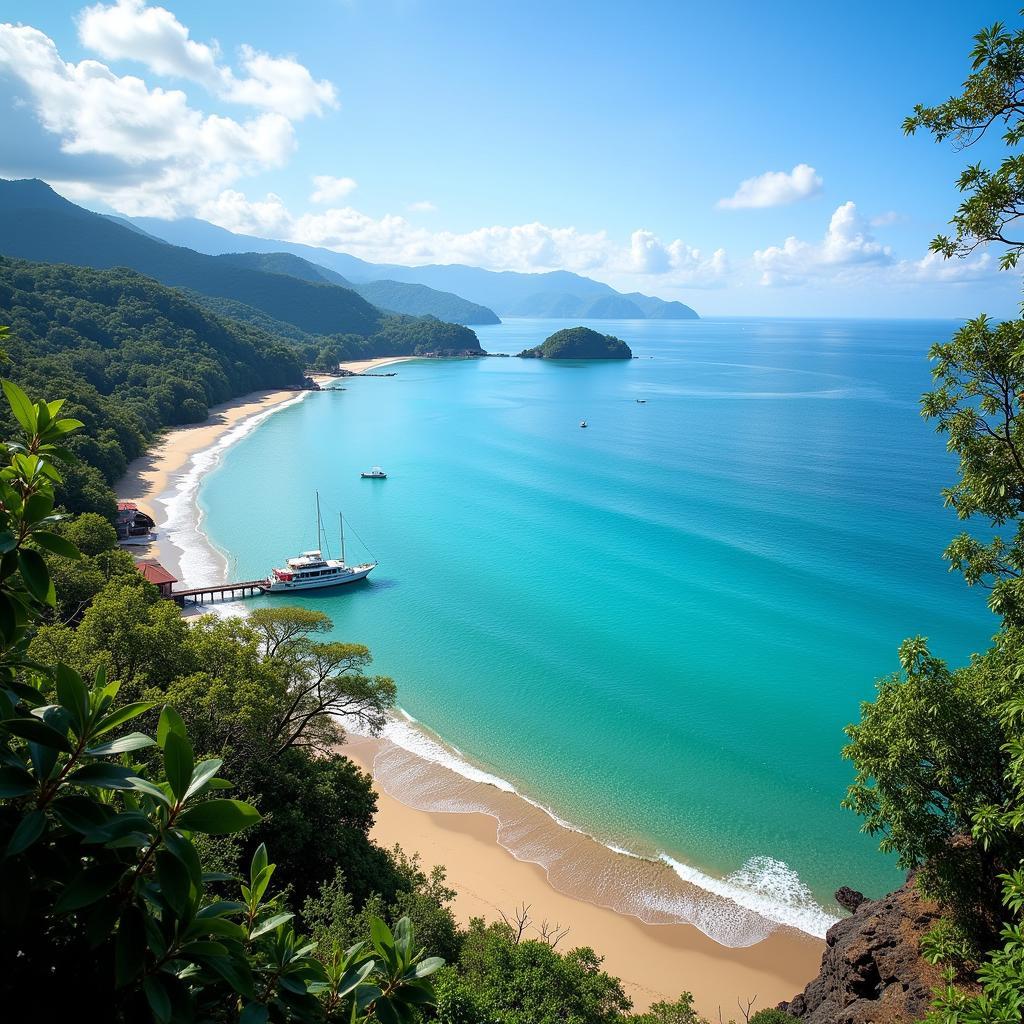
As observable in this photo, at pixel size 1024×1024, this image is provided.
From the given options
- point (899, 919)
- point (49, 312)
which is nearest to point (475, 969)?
point (899, 919)

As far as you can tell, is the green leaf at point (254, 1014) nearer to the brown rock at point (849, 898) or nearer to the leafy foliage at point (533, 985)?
the leafy foliage at point (533, 985)

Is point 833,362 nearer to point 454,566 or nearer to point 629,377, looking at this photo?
point 629,377

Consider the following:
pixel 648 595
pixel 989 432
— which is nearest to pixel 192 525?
pixel 648 595

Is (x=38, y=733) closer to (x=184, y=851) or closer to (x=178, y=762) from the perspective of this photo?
(x=178, y=762)

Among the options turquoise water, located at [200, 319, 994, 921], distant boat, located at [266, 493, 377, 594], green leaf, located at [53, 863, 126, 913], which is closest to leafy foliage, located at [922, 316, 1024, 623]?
green leaf, located at [53, 863, 126, 913]

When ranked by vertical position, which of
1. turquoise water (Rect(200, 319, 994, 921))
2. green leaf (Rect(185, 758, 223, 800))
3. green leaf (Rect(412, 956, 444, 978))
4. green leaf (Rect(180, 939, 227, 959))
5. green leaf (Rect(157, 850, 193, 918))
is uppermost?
green leaf (Rect(185, 758, 223, 800))

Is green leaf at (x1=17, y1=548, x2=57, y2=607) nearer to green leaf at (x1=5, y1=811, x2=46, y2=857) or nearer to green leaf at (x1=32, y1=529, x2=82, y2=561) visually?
green leaf at (x1=32, y1=529, x2=82, y2=561)
